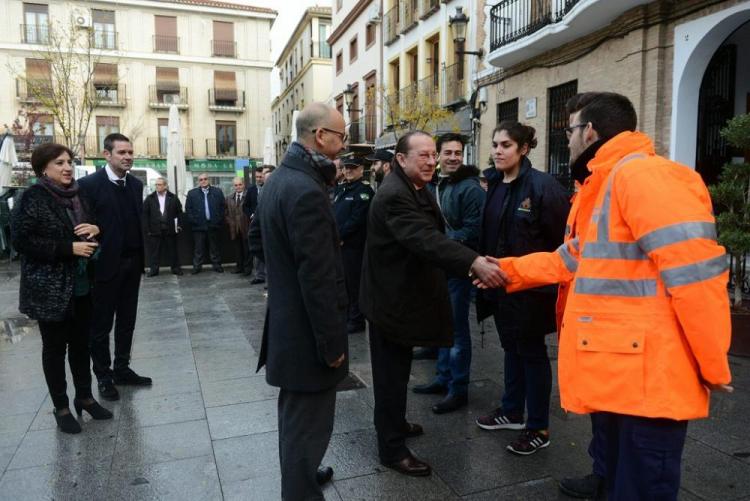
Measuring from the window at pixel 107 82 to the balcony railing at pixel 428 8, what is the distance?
2418cm

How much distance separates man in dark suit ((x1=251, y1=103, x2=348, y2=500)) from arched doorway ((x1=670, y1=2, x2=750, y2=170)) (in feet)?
27.2

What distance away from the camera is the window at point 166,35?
3803 cm

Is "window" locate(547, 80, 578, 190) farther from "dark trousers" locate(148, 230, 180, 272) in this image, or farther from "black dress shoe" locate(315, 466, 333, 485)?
"black dress shoe" locate(315, 466, 333, 485)

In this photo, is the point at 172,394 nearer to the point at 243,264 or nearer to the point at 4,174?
the point at 243,264

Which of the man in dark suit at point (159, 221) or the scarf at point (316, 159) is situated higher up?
the scarf at point (316, 159)

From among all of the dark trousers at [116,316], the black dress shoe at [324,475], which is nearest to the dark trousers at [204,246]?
the dark trousers at [116,316]

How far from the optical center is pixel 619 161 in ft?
6.83

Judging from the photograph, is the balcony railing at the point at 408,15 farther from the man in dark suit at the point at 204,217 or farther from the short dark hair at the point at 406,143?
the short dark hair at the point at 406,143

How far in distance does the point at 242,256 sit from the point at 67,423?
7797 mm

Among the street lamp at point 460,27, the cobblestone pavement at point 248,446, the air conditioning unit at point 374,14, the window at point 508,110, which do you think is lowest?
the cobblestone pavement at point 248,446

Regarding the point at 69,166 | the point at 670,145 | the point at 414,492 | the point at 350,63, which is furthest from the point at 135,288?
the point at 350,63

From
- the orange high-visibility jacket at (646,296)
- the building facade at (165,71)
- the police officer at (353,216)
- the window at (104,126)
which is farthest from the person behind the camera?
the window at (104,126)

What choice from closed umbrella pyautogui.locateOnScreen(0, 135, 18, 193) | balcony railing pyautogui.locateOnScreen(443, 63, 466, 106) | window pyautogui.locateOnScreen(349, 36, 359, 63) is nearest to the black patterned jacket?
closed umbrella pyautogui.locateOnScreen(0, 135, 18, 193)

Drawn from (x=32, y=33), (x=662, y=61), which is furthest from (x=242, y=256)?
(x=32, y=33)
